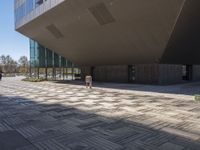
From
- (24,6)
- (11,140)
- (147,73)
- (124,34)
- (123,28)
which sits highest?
(24,6)

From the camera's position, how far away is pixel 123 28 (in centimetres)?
2244

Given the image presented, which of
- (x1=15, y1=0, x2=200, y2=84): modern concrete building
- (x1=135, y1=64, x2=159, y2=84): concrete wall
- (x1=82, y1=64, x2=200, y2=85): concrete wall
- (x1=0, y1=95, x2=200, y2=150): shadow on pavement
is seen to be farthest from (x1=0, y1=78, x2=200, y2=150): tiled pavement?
(x1=82, y1=64, x2=200, y2=85): concrete wall

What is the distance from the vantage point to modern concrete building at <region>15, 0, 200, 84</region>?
19544 mm

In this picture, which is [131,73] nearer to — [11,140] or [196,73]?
[196,73]

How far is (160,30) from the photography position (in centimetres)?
2016

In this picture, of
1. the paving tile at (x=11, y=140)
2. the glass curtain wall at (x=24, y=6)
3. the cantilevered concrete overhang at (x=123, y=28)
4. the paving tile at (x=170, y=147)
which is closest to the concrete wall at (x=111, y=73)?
the cantilevered concrete overhang at (x=123, y=28)

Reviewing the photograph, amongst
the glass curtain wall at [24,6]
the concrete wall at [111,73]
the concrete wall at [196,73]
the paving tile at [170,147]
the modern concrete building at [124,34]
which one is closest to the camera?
the paving tile at [170,147]

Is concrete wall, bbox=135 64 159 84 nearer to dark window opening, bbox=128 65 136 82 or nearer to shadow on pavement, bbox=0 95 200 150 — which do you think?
dark window opening, bbox=128 65 136 82

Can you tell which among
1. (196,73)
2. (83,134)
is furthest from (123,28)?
(83,134)

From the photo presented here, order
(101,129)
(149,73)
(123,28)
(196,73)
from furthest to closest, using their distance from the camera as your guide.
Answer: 1. (196,73)
2. (149,73)
3. (123,28)
4. (101,129)

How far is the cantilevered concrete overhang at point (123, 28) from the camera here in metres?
19.0

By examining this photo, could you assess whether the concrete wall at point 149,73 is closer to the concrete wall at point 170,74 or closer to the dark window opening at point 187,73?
the concrete wall at point 170,74

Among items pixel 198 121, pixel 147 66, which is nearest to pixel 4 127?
pixel 198 121

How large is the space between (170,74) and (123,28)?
29.2 feet
